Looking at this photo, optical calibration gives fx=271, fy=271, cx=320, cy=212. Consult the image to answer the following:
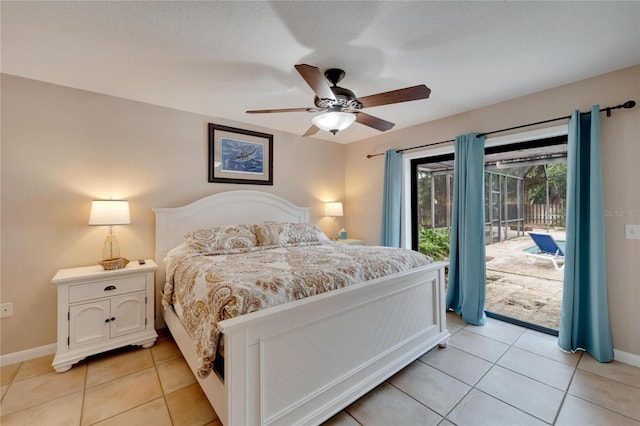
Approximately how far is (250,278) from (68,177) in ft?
7.33

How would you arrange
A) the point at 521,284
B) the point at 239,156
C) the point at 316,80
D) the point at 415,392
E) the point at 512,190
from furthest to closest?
the point at 239,156 → the point at 521,284 → the point at 512,190 → the point at 415,392 → the point at 316,80

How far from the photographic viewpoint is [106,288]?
2332mm

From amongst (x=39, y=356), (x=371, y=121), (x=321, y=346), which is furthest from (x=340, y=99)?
(x=39, y=356)

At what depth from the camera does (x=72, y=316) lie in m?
2.20

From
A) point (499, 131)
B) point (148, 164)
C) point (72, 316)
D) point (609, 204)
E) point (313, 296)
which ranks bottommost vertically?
point (72, 316)

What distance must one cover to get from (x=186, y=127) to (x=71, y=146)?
1.06m

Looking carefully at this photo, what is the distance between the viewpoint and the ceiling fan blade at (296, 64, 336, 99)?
1.64 m

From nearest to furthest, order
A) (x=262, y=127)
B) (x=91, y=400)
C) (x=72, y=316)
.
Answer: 1. (x=91, y=400)
2. (x=72, y=316)
3. (x=262, y=127)

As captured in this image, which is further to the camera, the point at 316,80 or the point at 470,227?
the point at 470,227

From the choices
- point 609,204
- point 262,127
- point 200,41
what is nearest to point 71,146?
point 200,41

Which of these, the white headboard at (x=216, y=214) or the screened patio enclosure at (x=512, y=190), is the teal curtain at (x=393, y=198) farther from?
the white headboard at (x=216, y=214)

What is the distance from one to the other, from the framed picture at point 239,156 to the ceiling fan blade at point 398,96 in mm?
1966

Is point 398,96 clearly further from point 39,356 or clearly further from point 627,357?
point 39,356

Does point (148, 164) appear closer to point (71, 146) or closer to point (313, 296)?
point (71, 146)
